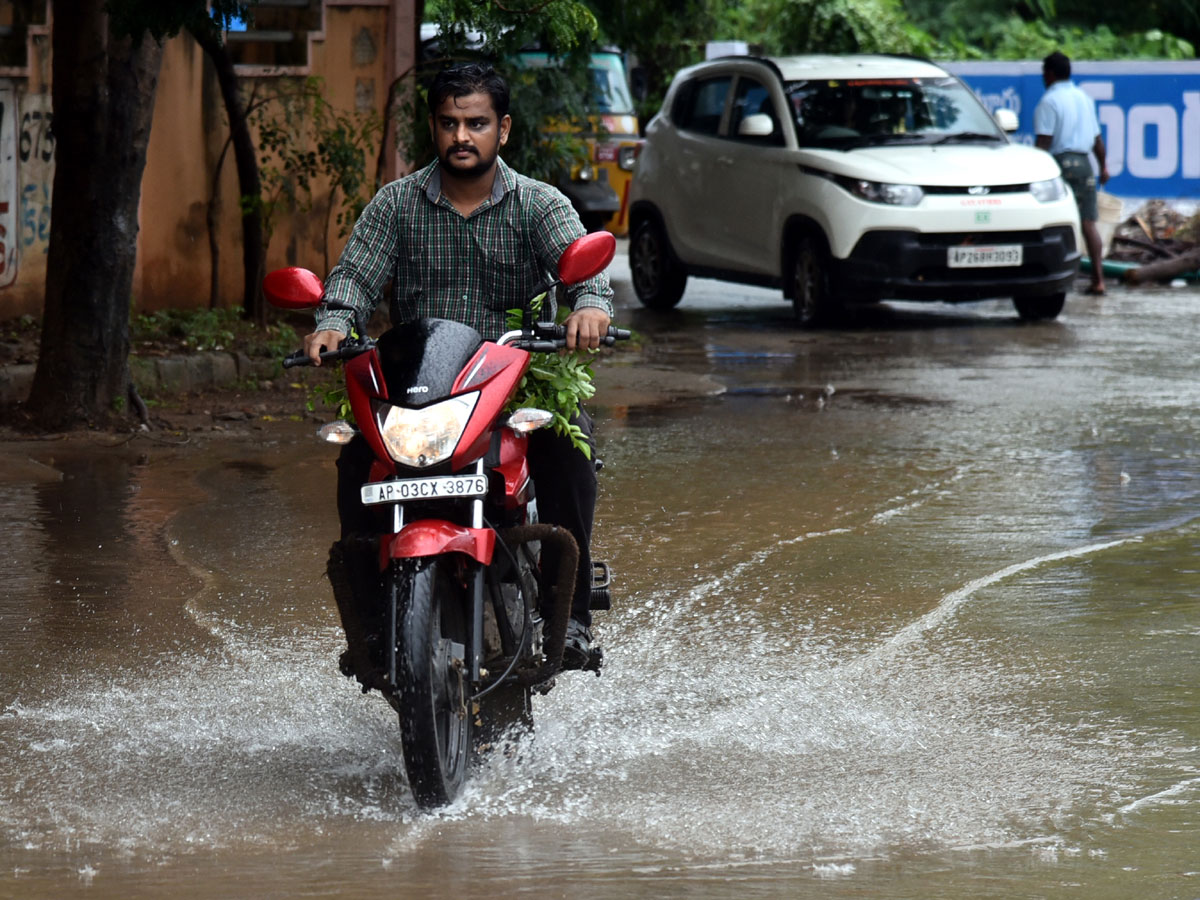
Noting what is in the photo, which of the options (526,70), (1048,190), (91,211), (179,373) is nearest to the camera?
(91,211)

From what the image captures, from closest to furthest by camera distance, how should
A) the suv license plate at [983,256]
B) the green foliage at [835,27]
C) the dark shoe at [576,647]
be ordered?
the dark shoe at [576,647]
the suv license plate at [983,256]
the green foliage at [835,27]

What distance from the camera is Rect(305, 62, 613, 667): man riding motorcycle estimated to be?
15.3 ft

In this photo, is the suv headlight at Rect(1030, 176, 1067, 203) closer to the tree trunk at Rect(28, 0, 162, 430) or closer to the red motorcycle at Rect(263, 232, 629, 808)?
the tree trunk at Rect(28, 0, 162, 430)

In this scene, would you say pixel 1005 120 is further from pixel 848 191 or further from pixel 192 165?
pixel 192 165

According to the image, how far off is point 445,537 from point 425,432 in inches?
9.2

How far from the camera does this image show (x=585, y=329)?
4523 millimetres

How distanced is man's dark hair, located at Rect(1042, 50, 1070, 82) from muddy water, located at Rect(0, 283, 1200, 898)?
812 cm

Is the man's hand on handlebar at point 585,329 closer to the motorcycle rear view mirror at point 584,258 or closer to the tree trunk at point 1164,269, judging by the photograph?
the motorcycle rear view mirror at point 584,258

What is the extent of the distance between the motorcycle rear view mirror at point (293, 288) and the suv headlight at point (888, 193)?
1022 centimetres

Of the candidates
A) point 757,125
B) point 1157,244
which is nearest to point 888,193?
point 757,125

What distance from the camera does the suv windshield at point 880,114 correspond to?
1514cm

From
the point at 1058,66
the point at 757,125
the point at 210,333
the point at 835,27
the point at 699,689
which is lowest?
the point at 699,689

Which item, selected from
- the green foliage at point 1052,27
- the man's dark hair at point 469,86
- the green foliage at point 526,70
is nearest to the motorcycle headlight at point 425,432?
the man's dark hair at point 469,86

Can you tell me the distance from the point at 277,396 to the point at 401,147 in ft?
12.8
